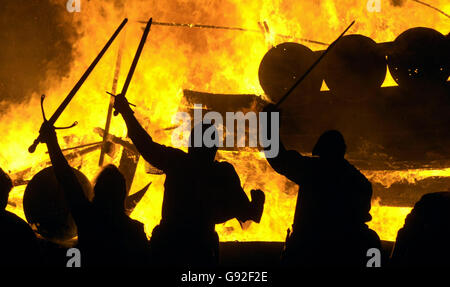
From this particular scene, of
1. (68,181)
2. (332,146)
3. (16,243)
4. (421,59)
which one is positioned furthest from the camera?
(421,59)

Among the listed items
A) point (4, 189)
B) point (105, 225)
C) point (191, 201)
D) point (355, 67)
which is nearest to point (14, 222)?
point (4, 189)

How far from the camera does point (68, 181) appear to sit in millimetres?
2904

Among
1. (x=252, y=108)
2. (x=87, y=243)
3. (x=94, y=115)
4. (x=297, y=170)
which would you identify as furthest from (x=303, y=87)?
(x=94, y=115)

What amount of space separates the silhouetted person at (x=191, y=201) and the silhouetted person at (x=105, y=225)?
0.31 m

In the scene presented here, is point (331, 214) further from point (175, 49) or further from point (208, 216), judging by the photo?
point (175, 49)

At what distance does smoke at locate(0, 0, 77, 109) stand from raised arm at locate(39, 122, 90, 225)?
184 inches

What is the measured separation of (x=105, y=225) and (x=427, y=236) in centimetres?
235

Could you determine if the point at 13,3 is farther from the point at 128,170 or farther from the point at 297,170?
the point at 297,170

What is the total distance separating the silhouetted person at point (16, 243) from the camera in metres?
2.72

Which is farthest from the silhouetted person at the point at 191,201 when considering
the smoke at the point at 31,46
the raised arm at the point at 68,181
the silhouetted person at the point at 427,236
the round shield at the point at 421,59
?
the smoke at the point at 31,46

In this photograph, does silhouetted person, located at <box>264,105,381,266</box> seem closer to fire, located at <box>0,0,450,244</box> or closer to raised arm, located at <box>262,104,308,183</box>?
raised arm, located at <box>262,104,308,183</box>

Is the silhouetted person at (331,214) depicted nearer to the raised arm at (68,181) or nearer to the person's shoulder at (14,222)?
the raised arm at (68,181)

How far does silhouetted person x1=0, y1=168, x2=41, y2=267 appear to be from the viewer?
2717 millimetres

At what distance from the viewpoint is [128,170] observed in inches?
220
